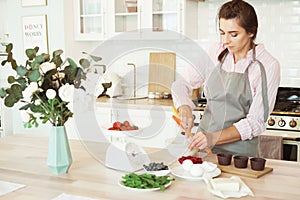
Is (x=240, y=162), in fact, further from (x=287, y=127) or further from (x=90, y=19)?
(x=90, y=19)

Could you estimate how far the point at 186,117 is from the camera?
2.09 meters

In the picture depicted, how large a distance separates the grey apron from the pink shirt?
0.9 inches

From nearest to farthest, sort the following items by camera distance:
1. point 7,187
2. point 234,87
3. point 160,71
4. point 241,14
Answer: point 7,187, point 241,14, point 234,87, point 160,71

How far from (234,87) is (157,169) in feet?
2.25

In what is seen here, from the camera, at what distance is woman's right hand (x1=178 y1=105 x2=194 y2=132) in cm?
205

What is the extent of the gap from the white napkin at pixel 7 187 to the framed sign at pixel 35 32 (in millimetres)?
2705

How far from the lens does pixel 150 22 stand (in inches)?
151

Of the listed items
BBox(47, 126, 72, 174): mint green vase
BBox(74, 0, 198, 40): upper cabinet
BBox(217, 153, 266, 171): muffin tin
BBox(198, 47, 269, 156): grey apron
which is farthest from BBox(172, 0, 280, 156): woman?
BBox(74, 0, 198, 40): upper cabinet

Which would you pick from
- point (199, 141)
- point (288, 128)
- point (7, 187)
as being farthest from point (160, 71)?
point (7, 187)

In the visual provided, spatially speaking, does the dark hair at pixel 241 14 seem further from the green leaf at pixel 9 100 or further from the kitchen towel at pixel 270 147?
the kitchen towel at pixel 270 147

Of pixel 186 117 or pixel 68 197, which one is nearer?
pixel 68 197

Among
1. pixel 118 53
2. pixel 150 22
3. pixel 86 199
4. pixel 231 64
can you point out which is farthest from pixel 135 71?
pixel 86 199

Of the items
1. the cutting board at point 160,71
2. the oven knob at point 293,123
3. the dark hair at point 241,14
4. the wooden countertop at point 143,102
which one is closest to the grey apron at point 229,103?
the dark hair at point 241,14

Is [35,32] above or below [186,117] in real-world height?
above
